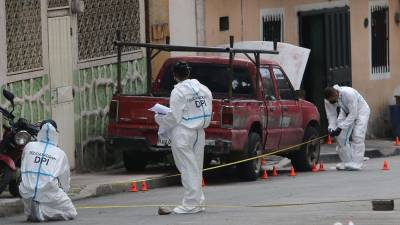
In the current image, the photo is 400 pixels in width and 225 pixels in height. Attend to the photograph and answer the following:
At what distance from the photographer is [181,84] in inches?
524

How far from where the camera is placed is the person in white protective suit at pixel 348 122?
790 inches

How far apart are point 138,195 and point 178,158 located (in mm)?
3398

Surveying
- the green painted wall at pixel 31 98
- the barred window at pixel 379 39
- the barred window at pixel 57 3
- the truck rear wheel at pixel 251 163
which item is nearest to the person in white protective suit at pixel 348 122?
the truck rear wheel at pixel 251 163

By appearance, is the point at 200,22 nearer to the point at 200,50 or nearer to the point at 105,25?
the point at 105,25

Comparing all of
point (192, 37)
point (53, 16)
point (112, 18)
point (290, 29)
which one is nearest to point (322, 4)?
point (290, 29)

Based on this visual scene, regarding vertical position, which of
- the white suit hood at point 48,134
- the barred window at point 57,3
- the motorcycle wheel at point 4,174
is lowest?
the motorcycle wheel at point 4,174

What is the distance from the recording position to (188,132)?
13.2m

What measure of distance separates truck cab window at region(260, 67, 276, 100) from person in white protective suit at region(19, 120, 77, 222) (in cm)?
646

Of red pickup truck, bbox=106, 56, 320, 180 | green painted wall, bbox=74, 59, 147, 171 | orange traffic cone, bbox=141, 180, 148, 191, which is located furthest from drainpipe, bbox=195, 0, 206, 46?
orange traffic cone, bbox=141, 180, 148, 191

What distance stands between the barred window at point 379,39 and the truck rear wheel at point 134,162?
11992 millimetres

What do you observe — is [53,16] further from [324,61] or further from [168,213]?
[324,61]

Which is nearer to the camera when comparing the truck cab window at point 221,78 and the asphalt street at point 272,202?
the asphalt street at point 272,202

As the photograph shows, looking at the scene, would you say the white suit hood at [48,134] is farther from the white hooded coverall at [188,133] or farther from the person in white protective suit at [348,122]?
the person in white protective suit at [348,122]

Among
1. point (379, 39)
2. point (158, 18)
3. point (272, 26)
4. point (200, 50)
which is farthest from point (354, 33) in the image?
point (200, 50)
